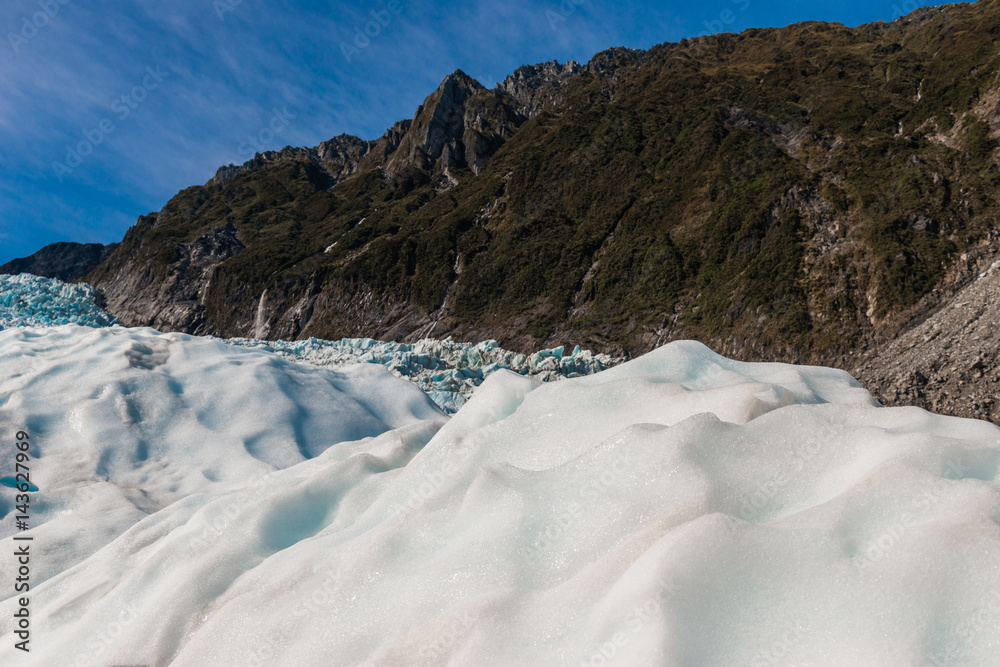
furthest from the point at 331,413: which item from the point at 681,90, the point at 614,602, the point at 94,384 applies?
the point at 681,90

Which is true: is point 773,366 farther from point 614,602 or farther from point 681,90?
point 681,90

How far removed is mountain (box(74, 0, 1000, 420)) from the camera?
28609 millimetres

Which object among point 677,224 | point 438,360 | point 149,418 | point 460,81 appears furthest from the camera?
point 460,81

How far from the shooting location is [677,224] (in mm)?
41156

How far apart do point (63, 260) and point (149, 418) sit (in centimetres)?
12936

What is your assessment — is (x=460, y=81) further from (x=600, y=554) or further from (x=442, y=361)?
(x=600, y=554)

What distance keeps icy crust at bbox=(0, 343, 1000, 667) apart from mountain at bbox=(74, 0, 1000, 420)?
2191cm

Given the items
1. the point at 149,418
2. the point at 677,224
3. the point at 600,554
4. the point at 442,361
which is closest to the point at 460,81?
the point at 677,224

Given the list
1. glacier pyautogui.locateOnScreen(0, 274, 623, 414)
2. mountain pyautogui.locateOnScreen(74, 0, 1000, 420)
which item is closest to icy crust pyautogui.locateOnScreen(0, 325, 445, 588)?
glacier pyautogui.locateOnScreen(0, 274, 623, 414)

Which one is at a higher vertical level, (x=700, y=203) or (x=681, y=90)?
(x=681, y=90)

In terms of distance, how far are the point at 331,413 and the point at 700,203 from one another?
37183 mm

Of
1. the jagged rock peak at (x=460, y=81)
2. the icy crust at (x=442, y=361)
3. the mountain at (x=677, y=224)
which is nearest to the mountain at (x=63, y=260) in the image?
the mountain at (x=677, y=224)

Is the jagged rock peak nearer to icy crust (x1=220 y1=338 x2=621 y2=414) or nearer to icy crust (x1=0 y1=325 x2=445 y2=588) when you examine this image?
icy crust (x1=220 y1=338 x2=621 y2=414)

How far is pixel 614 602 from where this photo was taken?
7.52 feet
